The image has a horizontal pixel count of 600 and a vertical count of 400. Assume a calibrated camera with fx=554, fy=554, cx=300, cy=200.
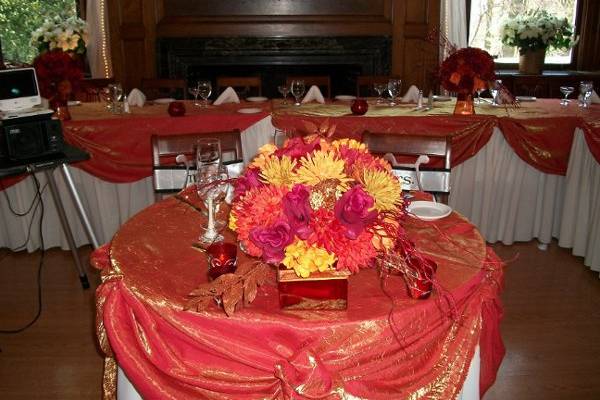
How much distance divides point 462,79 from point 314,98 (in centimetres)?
112

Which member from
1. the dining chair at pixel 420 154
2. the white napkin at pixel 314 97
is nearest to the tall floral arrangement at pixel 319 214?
the dining chair at pixel 420 154

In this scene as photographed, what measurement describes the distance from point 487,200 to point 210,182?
7.79ft

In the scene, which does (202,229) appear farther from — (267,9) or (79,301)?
(267,9)

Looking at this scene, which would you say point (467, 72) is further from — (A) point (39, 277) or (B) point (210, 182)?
(A) point (39, 277)

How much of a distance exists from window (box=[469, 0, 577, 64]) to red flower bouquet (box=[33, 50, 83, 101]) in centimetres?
414

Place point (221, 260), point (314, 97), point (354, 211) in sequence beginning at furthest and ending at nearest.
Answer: point (314, 97) → point (221, 260) → point (354, 211)

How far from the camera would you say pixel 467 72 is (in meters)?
3.23

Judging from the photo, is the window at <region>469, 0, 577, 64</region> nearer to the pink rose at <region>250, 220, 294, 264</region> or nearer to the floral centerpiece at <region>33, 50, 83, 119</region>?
the floral centerpiece at <region>33, 50, 83, 119</region>

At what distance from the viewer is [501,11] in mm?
5727

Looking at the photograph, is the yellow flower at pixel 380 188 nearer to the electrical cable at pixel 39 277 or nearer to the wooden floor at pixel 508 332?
the wooden floor at pixel 508 332

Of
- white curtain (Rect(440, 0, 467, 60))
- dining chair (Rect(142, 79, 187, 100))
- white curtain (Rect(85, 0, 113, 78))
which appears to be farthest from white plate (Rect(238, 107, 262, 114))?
white curtain (Rect(440, 0, 467, 60))

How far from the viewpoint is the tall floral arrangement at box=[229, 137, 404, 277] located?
1144 millimetres

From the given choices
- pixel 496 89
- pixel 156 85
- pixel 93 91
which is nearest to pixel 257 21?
pixel 156 85

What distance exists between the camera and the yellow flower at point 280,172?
122cm
